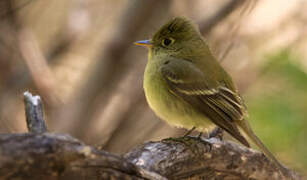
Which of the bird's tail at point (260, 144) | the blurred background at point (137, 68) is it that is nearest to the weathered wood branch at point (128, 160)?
the bird's tail at point (260, 144)

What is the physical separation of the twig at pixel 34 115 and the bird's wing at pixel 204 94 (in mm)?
1284

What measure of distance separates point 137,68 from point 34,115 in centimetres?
323

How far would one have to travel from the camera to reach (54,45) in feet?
20.5

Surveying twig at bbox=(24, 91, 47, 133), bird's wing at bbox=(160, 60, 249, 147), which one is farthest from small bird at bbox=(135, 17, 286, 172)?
twig at bbox=(24, 91, 47, 133)

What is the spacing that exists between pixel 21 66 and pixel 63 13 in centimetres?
132

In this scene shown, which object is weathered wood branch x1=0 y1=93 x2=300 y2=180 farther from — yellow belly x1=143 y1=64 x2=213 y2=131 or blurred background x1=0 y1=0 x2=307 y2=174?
blurred background x1=0 y1=0 x2=307 y2=174

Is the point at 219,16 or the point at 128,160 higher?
the point at 219,16

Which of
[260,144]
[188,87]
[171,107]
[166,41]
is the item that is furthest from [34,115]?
[166,41]

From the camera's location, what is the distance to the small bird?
3.61 meters

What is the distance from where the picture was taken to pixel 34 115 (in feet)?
8.79

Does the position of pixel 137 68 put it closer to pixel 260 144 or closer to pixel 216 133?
pixel 216 133

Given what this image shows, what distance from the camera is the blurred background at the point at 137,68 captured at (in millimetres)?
4383

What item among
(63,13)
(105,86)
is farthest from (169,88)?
(63,13)

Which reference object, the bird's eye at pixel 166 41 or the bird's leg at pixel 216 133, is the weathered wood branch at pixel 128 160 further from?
the bird's eye at pixel 166 41
